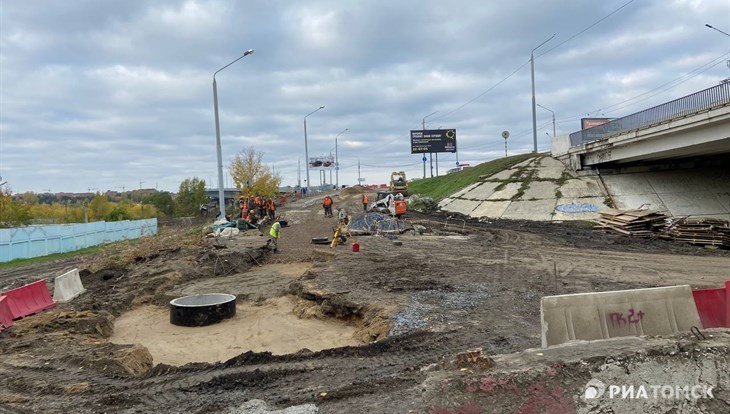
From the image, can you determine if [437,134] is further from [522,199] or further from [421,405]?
[421,405]

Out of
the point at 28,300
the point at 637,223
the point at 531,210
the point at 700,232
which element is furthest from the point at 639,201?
the point at 28,300

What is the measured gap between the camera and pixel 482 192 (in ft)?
134

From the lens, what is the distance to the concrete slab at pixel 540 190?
34250 mm

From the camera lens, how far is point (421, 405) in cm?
457

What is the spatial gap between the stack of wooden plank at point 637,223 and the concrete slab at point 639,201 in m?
3.45

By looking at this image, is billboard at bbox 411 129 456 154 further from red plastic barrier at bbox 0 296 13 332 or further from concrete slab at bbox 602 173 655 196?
red plastic barrier at bbox 0 296 13 332

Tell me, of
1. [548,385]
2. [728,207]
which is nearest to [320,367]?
[548,385]

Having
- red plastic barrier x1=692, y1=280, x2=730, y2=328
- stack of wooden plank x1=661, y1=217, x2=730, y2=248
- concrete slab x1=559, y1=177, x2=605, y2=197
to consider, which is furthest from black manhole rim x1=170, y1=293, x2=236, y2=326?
concrete slab x1=559, y1=177, x2=605, y2=197

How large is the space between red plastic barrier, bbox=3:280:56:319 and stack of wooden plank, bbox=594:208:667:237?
23939mm

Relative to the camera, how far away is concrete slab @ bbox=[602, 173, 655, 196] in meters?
30.1

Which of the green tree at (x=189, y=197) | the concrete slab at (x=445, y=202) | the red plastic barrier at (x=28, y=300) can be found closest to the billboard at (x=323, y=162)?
the green tree at (x=189, y=197)

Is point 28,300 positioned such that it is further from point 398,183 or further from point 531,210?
point 398,183

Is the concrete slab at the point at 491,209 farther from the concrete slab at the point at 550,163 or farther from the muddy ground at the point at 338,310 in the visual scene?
the muddy ground at the point at 338,310

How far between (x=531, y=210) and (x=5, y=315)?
2996cm
